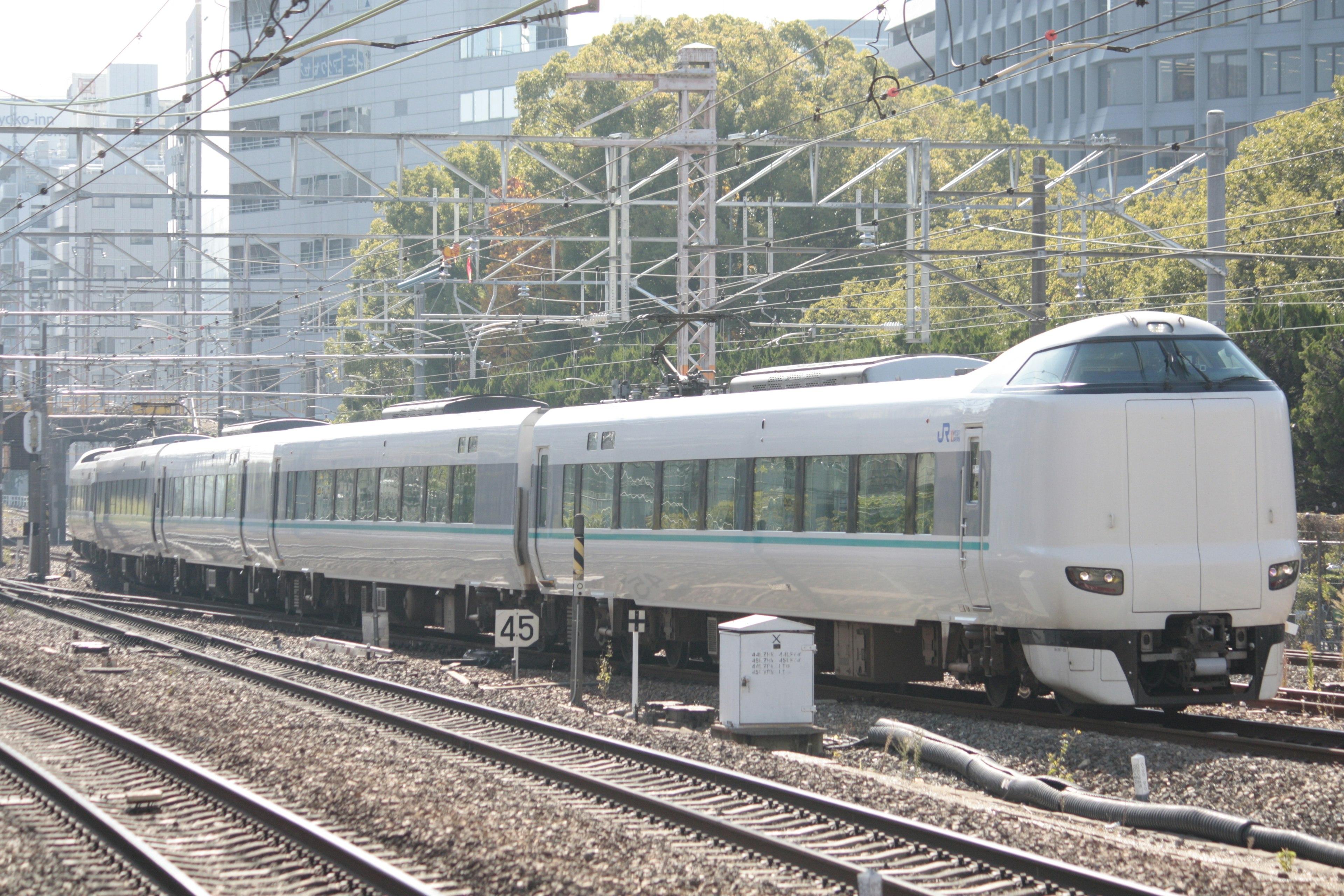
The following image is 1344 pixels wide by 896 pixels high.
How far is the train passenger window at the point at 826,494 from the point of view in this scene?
15172 mm

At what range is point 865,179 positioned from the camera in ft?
189

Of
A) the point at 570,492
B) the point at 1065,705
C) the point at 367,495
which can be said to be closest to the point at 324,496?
the point at 367,495

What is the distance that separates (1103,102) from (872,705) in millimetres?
69965

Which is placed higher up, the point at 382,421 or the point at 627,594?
the point at 382,421

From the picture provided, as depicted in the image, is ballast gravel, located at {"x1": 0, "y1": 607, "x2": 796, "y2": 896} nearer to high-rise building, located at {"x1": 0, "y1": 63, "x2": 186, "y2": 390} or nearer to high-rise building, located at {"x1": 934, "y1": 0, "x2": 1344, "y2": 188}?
high-rise building, located at {"x1": 0, "y1": 63, "x2": 186, "y2": 390}

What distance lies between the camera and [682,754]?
12367 mm

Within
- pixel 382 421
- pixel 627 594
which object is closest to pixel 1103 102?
pixel 382 421

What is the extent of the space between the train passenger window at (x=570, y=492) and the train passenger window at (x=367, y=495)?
558 centimetres

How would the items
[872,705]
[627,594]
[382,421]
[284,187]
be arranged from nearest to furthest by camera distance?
[872,705] → [627,594] → [382,421] → [284,187]

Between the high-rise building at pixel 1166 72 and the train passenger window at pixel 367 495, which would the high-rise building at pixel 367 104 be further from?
the train passenger window at pixel 367 495

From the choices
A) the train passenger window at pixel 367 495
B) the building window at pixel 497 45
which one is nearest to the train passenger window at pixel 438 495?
the train passenger window at pixel 367 495

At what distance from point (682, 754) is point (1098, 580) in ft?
11.1

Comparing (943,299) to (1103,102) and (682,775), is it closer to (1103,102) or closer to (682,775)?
(1103,102)

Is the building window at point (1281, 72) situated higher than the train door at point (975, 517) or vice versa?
the building window at point (1281, 72)
